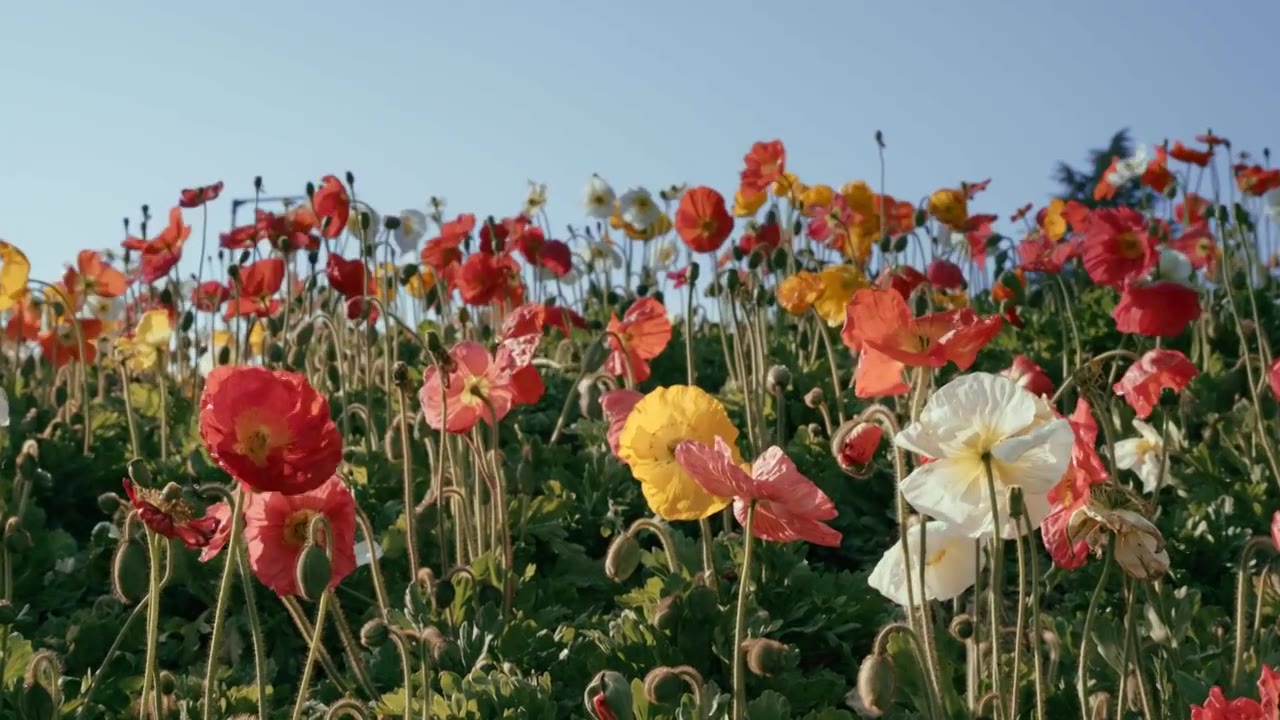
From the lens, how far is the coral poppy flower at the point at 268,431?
1725 mm

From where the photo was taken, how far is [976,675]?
219 centimetres

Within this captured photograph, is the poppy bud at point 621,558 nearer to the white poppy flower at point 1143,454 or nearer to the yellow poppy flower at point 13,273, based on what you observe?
the white poppy flower at point 1143,454

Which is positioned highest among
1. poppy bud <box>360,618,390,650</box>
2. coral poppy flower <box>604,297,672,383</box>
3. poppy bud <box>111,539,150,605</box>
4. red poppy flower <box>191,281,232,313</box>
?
red poppy flower <box>191,281,232,313</box>

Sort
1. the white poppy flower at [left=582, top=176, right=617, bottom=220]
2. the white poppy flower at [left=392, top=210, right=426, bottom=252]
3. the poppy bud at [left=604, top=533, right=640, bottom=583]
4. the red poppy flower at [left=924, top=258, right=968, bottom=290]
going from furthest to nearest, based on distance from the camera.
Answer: the white poppy flower at [left=582, top=176, right=617, bottom=220], the white poppy flower at [left=392, top=210, right=426, bottom=252], the red poppy flower at [left=924, top=258, right=968, bottom=290], the poppy bud at [left=604, top=533, right=640, bottom=583]

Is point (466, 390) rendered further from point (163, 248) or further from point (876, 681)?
point (163, 248)

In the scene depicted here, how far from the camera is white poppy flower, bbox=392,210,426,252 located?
18.8 feet

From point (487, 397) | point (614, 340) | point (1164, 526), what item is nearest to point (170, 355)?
point (614, 340)

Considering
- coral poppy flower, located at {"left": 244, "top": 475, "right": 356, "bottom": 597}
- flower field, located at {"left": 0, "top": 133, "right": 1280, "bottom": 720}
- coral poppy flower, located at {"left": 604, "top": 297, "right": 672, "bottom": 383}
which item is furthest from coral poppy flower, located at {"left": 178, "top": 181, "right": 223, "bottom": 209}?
coral poppy flower, located at {"left": 244, "top": 475, "right": 356, "bottom": 597}

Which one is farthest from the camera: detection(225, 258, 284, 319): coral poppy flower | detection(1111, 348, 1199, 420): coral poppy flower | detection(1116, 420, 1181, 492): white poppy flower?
detection(225, 258, 284, 319): coral poppy flower

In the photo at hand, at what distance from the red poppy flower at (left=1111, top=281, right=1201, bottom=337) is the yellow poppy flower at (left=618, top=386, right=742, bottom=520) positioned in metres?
1.68

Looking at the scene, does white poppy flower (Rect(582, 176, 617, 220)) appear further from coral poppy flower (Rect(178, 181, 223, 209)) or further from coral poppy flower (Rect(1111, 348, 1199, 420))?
coral poppy flower (Rect(1111, 348, 1199, 420))

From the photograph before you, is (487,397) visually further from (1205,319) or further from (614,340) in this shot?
(1205,319)

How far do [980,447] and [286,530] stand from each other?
1017 millimetres

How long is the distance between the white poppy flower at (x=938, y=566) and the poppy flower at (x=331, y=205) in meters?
2.50
